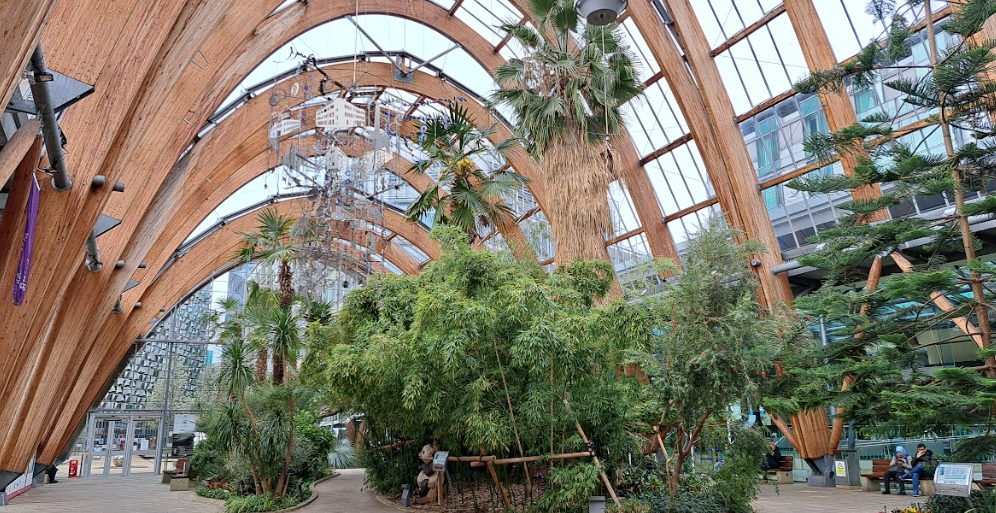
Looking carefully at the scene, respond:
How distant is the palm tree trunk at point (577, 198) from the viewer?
1167 centimetres

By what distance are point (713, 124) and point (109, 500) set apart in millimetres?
16690

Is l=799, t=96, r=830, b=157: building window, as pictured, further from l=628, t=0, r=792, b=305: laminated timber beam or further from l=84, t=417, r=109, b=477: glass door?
l=84, t=417, r=109, b=477: glass door

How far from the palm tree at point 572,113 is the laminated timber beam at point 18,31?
8.47m

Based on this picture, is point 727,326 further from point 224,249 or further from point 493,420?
point 224,249

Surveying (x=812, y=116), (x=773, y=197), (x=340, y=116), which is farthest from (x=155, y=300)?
(x=812, y=116)

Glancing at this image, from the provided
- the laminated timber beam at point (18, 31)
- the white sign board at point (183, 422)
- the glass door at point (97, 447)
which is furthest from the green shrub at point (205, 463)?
the laminated timber beam at point (18, 31)

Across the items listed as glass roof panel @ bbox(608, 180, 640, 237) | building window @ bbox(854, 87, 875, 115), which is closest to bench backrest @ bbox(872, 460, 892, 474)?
building window @ bbox(854, 87, 875, 115)

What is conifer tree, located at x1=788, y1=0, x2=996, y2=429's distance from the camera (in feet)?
29.1

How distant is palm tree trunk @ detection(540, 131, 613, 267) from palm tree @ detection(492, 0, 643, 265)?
0.02 metres

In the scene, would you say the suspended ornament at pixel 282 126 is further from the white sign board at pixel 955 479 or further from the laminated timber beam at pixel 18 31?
the white sign board at pixel 955 479

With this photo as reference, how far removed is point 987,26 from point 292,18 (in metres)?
15.6

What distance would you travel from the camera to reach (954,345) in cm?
1521

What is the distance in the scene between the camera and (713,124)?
18344 millimetres

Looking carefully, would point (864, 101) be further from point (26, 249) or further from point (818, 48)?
point (26, 249)
